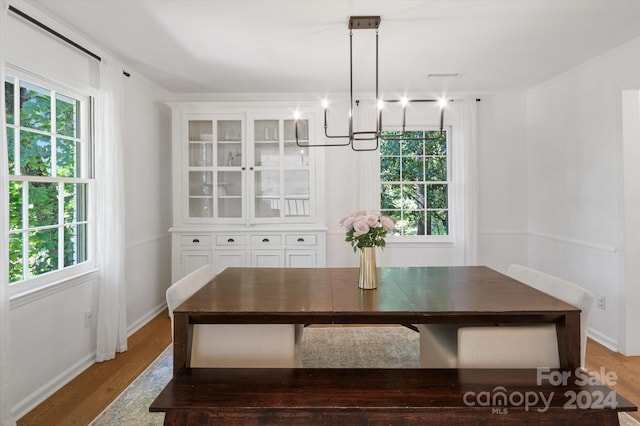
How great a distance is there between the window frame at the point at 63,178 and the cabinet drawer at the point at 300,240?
1.80m

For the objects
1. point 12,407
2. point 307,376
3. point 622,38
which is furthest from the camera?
point 622,38

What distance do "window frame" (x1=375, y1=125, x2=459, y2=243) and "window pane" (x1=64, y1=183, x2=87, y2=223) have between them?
287 centimetres

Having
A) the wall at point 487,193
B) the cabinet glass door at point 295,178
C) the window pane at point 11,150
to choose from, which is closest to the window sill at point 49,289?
the window pane at point 11,150

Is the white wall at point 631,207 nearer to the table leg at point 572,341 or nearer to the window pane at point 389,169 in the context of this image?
the table leg at point 572,341

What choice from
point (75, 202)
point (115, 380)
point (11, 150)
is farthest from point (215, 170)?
point (115, 380)

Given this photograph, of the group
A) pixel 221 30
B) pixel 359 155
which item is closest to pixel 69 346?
pixel 221 30

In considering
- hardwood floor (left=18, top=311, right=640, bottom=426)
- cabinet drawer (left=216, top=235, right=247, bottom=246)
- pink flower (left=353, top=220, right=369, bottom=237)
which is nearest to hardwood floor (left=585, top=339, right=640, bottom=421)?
hardwood floor (left=18, top=311, right=640, bottom=426)

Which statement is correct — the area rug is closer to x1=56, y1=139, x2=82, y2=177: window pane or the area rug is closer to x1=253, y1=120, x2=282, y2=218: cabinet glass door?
x1=253, y1=120, x2=282, y2=218: cabinet glass door

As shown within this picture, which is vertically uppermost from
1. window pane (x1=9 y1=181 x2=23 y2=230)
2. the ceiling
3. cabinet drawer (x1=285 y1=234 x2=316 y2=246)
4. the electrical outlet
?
the ceiling

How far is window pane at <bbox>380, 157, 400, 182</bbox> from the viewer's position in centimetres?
446

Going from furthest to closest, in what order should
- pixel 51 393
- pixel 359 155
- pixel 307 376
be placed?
pixel 359 155, pixel 51 393, pixel 307 376

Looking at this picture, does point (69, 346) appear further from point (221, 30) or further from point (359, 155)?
point (359, 155)

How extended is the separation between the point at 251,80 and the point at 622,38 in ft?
10.4

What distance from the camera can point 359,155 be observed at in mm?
4328
